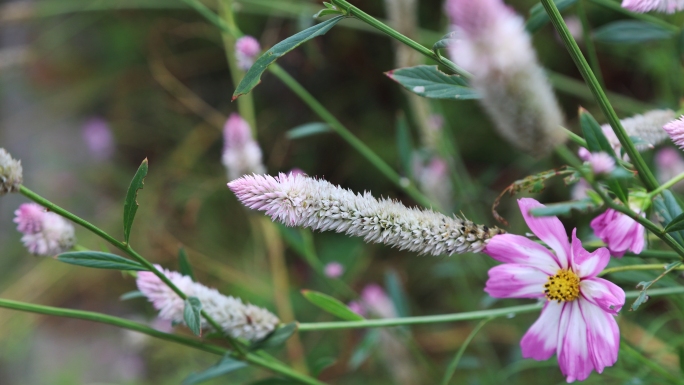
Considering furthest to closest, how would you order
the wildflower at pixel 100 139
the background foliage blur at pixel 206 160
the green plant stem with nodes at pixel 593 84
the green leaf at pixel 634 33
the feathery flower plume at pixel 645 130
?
the wildflower at pixel 100 139
the background foliage blur at pixel 206 160
the green leaf at pixel 634 33
the feathery flower plume at pixel 645 130
the green plant stem with nodes at pixel 593 84

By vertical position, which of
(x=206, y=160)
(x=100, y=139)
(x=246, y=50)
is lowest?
(x=246, y=50)

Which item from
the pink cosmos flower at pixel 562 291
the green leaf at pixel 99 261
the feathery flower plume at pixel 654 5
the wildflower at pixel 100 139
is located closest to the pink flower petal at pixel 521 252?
the pink cosmos flower at pixel 562 291

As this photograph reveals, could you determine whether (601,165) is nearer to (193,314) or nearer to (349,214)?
(349,214)

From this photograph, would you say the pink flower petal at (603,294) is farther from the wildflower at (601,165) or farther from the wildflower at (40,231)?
the wildflower at (40,231)

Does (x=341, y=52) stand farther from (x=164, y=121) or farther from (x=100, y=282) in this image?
(x=100, y=282)

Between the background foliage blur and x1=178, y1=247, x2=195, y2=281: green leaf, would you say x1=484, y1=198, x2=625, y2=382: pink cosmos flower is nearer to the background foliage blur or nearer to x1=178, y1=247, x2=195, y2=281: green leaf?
x1=178, y1=247, x2=195, y2=281: green leaf

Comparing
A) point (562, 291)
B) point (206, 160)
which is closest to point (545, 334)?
point (562, 291)
